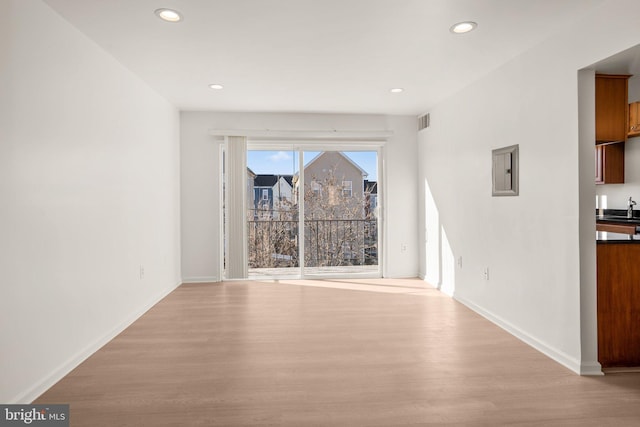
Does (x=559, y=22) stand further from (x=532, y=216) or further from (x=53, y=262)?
(x=53, y=262)

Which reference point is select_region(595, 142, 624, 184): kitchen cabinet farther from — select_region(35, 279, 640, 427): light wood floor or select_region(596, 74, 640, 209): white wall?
select_region(35, 279, 640, 427): light wood floor

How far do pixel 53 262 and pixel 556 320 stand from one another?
3.54 m

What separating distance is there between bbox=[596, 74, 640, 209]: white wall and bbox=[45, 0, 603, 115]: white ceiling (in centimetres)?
174

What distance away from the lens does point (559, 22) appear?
2869 millimetres

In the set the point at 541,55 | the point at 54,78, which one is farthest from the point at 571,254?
the point at 54,78

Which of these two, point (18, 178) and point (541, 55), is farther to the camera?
point (541, 55)

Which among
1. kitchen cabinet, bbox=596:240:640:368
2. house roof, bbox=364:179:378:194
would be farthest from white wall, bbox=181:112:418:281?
kitchen cabinet, bbox=596:240:640:368

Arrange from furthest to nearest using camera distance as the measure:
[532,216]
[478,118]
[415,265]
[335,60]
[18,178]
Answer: [415,265] → [478,118] → [335,60] → [532,216] → [18,178]

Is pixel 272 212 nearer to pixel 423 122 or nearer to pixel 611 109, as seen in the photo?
pixel 423 122

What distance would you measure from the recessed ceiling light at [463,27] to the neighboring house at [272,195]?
3541 millimetres

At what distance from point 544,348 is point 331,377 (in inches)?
67.5

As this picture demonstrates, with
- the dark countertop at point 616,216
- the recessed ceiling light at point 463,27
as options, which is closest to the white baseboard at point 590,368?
the dark countertop at point 616,216

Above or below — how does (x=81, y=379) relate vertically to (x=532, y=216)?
below

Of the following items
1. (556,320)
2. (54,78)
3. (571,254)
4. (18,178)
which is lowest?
(556,320)
